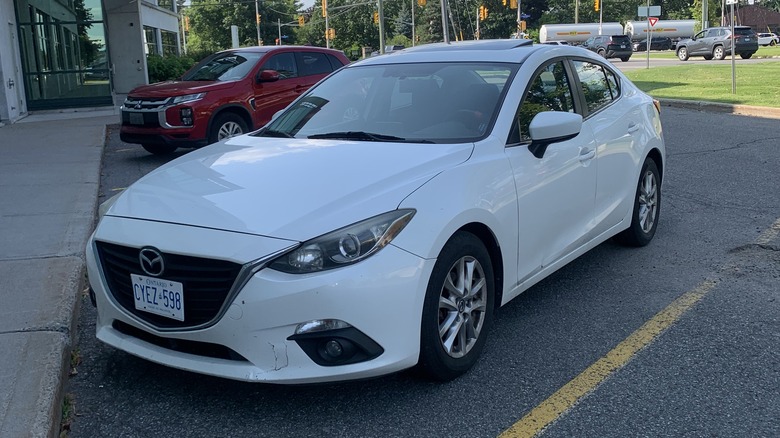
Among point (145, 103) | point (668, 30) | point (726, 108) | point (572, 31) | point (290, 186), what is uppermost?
point (572, 31)

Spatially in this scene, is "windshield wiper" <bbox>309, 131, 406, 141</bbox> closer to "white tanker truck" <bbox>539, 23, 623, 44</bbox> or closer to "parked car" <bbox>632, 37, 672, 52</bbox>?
"white tanker truck" <bbox>539, 23, 623, 44</bbox>

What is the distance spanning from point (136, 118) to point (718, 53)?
3636 cm

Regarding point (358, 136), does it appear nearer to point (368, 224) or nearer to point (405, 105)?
point (405, 105)

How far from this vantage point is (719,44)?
38906 mm

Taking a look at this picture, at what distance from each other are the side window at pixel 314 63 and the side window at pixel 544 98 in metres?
7.95

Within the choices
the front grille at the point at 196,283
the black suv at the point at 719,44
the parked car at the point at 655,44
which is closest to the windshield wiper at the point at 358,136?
the front grille at the point at 196,283

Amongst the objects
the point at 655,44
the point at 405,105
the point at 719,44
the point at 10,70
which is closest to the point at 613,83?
the point at 405,105

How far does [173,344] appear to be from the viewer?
11.2ft

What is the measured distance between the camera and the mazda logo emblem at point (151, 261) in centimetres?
331

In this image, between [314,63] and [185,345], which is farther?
[314,63]

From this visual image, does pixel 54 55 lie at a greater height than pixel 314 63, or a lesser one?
greater

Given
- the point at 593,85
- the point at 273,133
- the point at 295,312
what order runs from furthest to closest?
the point at 593,85 → the point at 273,133 → the point at 295,312

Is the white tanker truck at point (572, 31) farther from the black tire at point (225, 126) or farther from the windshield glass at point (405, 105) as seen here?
the windshield glass at point (405, 105)

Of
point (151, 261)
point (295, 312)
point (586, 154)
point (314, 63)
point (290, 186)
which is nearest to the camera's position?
point (295, 312)
